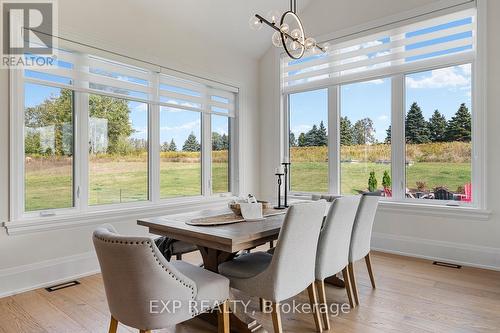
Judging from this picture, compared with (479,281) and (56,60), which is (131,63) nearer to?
(56,60)

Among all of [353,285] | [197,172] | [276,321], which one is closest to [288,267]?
[276,321]

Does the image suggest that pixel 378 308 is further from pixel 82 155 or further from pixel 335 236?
pixel 82 155

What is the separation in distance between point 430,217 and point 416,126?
112 cm

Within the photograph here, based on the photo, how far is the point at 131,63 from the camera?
11.7ft

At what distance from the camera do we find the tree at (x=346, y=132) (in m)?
4.44

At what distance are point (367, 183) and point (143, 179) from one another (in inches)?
116

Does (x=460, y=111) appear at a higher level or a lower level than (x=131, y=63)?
lower

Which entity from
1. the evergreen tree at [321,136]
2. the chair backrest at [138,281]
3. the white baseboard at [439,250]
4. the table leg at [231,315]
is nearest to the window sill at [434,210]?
the white baseboard at [439,250]

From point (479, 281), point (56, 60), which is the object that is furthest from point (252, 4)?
point (479, 281)

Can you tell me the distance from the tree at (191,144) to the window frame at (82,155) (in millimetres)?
96

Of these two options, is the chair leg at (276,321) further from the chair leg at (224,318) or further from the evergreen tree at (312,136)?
the evergreen tree at (312,136)

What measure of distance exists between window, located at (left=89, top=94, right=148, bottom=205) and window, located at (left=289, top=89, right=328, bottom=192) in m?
2.33

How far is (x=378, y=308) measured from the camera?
244 centimetres

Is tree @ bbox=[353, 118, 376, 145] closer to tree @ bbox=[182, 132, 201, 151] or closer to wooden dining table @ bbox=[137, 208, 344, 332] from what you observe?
tree @ bbox=[182, 132, 201, 151]
